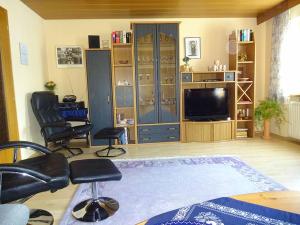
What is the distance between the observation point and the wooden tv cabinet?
4652mm

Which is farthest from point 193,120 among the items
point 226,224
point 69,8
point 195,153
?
point 226,224

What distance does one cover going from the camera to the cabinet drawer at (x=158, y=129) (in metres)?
4.66

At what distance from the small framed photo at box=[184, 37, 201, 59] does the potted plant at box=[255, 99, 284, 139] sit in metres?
1.60

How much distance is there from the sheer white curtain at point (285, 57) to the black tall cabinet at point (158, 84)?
1.83 meters

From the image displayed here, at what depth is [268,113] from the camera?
15.0 ft

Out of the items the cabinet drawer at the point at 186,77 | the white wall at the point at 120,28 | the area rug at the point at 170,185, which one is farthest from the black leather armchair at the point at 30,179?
the cabinet drawer at the point at 186,77

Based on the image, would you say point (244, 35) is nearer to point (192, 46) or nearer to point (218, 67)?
point (218, 67)

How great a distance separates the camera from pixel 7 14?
10.9ft

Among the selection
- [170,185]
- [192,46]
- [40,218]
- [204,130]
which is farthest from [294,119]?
[40,218]

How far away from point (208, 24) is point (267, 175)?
3.25m

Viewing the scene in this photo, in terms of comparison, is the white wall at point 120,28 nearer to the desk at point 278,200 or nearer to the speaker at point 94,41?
the speaker at point 94,41

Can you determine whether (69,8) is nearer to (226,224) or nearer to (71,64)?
(71,64)

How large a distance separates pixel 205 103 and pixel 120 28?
219 cm

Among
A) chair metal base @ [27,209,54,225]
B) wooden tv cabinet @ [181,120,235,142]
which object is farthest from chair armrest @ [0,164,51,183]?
wooden tv cabinet @ [181,120,235,142]
